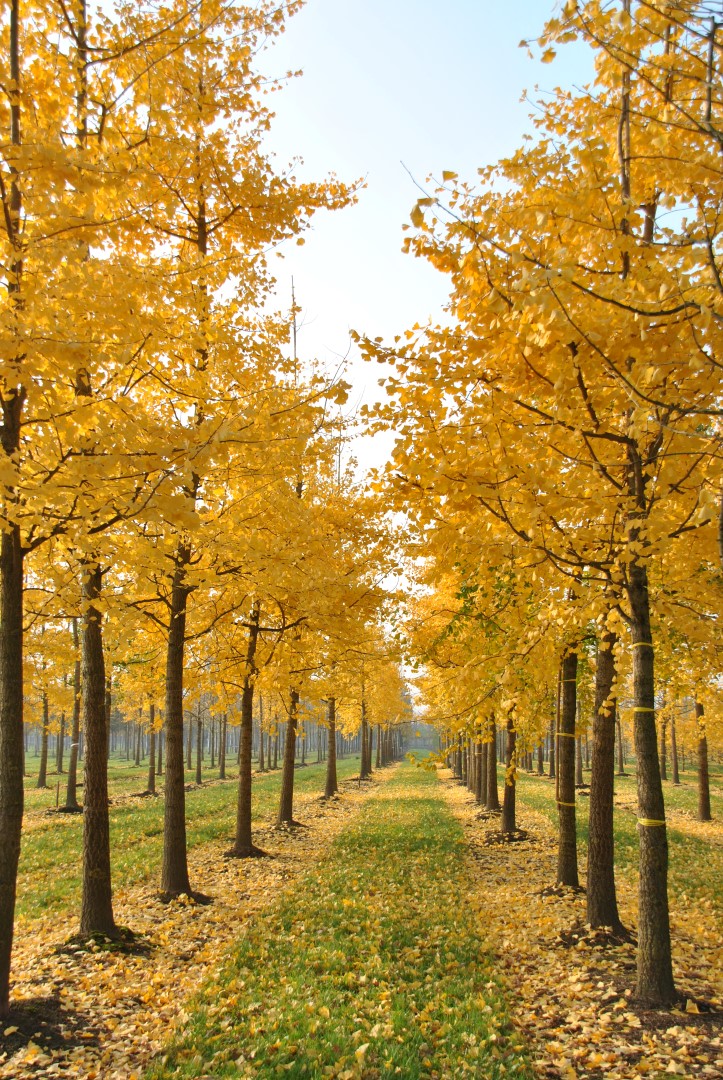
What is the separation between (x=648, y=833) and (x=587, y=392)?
3221mm

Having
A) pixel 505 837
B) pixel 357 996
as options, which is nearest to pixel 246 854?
pixel 505 837

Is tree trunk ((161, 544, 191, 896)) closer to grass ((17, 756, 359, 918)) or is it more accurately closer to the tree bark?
grass ((17, 756, 359, 918))

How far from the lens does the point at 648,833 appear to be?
439 cm

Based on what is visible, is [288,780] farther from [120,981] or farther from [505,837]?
[120,981]

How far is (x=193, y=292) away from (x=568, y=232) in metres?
3.07

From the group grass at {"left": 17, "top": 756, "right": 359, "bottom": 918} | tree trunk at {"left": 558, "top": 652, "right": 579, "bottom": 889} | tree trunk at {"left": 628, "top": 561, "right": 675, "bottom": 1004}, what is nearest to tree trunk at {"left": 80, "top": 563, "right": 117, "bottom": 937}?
grass at {"left": 17, "top": 756, "right": 359, "bottom": 918}

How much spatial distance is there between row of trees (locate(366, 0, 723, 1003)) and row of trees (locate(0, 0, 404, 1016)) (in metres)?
1.08

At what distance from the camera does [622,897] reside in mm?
→ 8094

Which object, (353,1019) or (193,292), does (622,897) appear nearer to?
(353,1019)

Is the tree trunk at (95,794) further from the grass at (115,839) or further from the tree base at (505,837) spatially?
the tree base at (505,837)

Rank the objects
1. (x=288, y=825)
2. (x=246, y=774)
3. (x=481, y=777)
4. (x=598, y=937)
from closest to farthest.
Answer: (x=598, y=937) → (x=246, y=774) → (x=288, y=825) → (x=481, y=777)

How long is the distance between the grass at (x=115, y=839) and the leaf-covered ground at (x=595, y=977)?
18.0 feet

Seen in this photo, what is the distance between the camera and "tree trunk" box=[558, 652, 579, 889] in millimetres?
7633

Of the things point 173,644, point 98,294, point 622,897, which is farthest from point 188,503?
point 622,897
